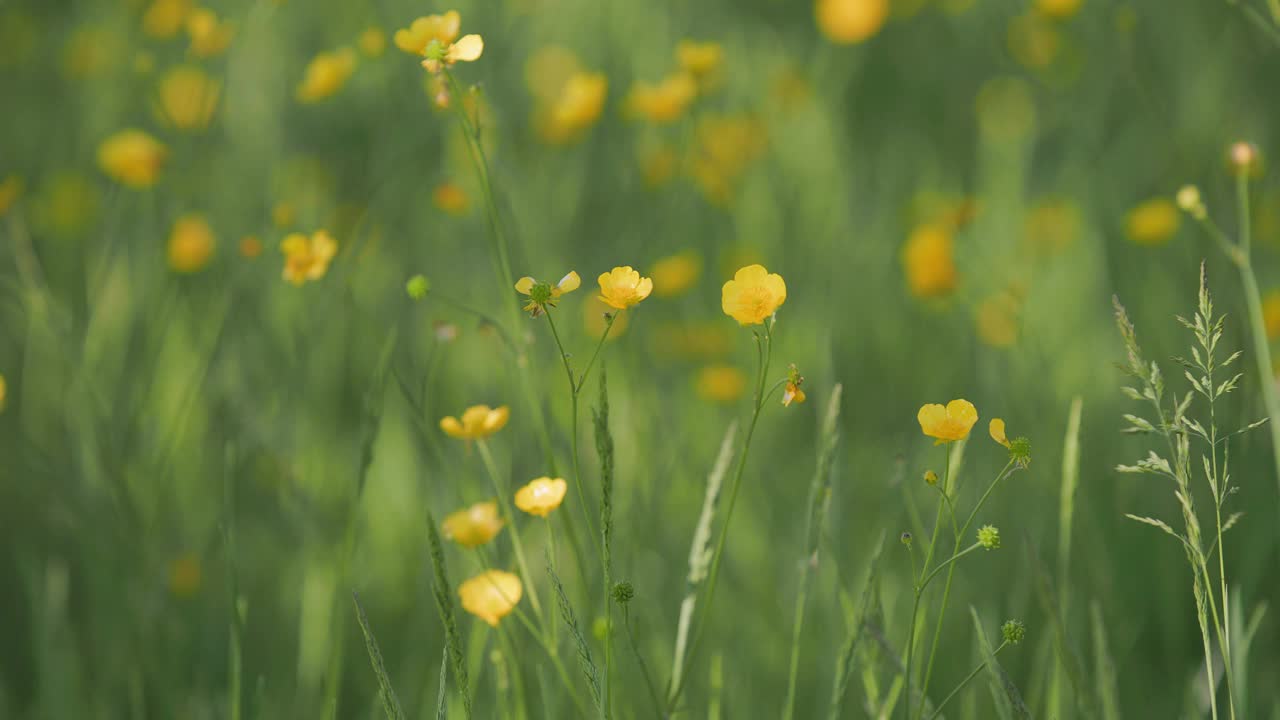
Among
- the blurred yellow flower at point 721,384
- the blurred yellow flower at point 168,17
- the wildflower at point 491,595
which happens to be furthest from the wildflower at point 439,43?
the blurred yellow flower at point 168,17

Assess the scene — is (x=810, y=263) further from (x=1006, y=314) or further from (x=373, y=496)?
(x=373, y=496)

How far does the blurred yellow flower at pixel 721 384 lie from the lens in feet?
6.08

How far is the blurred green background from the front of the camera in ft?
4.63

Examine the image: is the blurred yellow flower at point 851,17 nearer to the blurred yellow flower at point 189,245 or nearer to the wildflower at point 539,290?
the blurred yellow flower at point 189,245

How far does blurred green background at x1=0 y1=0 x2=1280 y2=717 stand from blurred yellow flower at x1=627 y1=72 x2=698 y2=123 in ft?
0.04

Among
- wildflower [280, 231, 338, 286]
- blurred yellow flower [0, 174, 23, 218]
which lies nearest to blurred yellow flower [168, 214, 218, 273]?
blurred yellow flower [0, 174, 23, 218]

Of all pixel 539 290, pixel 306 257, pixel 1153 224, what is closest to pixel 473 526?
pixel 539 290

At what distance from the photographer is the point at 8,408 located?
197cm

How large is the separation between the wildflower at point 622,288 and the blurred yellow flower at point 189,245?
50.8 inches

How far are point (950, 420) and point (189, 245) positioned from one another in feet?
5.43

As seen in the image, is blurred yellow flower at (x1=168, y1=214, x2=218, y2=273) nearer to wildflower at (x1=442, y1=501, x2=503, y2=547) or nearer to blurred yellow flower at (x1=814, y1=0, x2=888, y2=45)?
wildflower at (x1=442, y1=501, x2=503, y2=547)

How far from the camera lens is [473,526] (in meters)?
0.94

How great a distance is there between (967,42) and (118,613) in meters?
2.81

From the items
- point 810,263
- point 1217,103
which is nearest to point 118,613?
point 810,263
